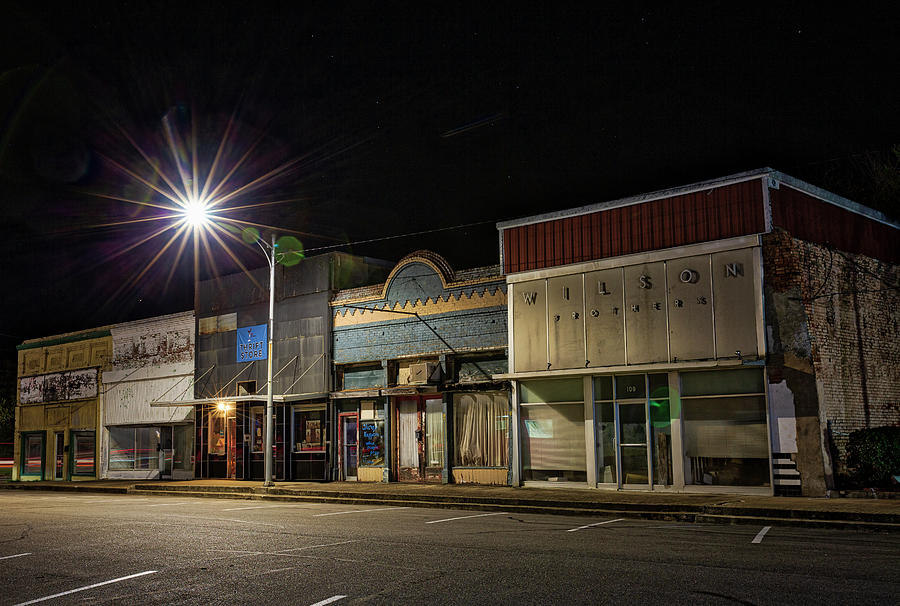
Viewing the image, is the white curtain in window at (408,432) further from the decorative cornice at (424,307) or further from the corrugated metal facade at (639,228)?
the corrugated metal facade at (639,228)

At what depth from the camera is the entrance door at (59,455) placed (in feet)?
129

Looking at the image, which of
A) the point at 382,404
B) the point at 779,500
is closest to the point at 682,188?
the point at 779,500

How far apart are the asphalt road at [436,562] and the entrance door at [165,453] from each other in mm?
18062

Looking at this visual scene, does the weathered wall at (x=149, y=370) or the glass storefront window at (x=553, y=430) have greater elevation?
the weathered wall at (x=149, y=370)

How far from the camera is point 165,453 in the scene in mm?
34219

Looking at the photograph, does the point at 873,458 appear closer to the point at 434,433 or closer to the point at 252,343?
the point at 434,433

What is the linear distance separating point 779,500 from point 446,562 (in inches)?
386

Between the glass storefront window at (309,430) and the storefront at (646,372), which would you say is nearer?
Answer: the storefront at (646,372)

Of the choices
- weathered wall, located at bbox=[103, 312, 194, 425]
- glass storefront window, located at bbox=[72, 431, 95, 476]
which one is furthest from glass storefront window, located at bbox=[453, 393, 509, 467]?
glass storefront window, located at bbox=[72, 431, 95, 476]

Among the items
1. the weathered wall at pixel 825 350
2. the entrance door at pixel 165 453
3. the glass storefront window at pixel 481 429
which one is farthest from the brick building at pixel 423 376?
the entrance door at pixel 165 453

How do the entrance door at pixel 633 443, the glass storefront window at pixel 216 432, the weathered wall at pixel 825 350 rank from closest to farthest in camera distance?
the weathered wall at pixel 825 350 < the entrance door at pixel 633 443 < the glass storefront window at pixel 216 432

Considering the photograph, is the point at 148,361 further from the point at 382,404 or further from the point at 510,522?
the point at 510,522

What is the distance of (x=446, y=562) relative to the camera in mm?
10414

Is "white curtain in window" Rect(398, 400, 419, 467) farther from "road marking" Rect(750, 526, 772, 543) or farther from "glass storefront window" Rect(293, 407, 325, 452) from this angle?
"road marking" Rect(750, 526, 772, 543)
